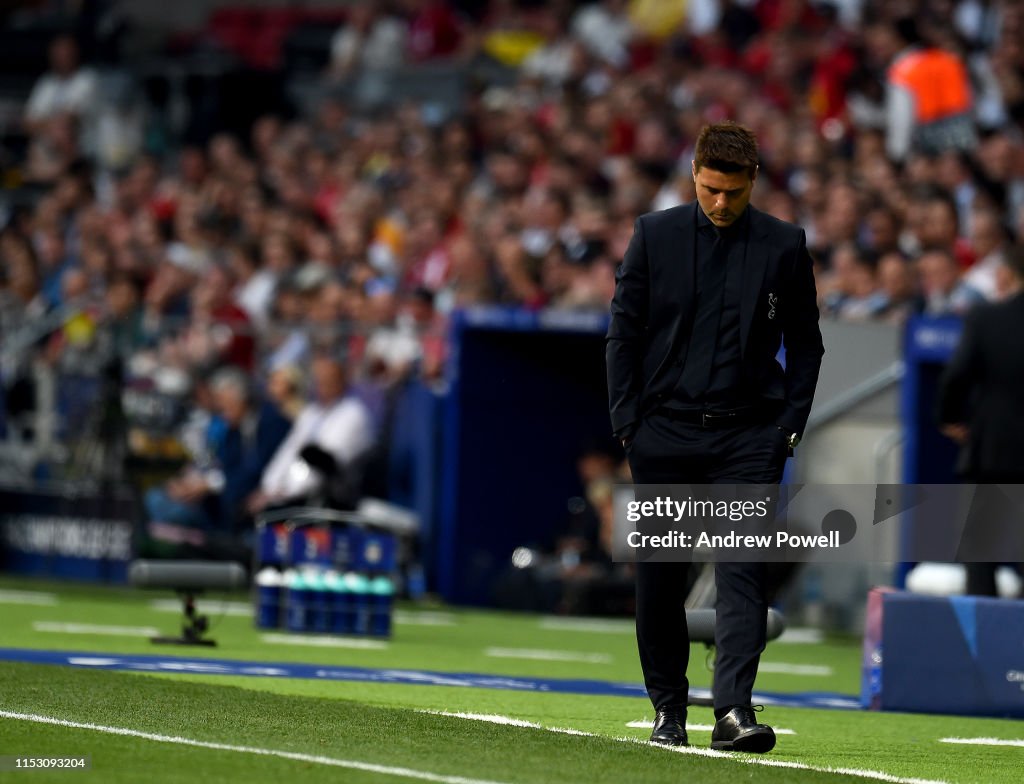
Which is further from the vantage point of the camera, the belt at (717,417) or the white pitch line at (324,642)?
the white pitch line at (324,642)

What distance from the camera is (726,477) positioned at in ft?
23.1

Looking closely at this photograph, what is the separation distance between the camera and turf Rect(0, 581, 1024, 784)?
626cm

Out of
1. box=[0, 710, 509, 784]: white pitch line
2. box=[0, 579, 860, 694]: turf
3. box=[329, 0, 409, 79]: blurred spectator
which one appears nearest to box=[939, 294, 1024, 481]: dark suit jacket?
box=[0, 579, 860, 694]: turf

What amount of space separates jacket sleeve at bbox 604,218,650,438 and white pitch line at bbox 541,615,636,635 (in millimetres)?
7242

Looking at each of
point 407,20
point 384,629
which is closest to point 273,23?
point 407,20

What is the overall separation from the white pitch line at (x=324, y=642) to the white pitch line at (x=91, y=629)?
0.63 metres

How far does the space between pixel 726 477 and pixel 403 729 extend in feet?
4.28

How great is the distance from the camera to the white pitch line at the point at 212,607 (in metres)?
14.2

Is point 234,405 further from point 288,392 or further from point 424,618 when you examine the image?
point 424,618

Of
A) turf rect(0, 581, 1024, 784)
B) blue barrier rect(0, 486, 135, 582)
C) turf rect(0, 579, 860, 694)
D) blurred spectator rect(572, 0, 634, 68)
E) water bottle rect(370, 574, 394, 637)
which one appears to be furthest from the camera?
blurred spectator rect(572, 0, 634, 68)

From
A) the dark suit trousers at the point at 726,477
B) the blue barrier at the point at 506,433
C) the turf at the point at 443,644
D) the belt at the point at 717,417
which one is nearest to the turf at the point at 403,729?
the turf at the point at 443,644

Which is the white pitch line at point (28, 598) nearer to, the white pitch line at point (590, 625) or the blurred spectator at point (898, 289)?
the white pitch line at point (590, 625)

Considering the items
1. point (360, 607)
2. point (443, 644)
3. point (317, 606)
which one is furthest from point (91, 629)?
point (443, 644)

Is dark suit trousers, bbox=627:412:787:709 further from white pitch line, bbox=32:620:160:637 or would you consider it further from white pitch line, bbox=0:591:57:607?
white pitch line, bbox=0:591:57:607
